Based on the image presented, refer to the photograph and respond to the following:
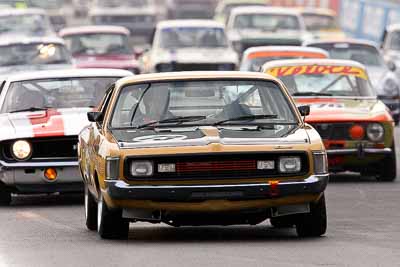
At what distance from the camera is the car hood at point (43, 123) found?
14883mm

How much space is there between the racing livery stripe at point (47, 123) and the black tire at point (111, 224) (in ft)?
11.2

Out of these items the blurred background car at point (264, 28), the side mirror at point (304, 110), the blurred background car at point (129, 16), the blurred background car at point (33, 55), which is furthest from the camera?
the blurred background car at point (129, 16)

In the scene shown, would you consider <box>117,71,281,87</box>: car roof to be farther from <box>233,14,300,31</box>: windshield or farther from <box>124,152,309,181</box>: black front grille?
<box>233,14,300,31</box>: windshield

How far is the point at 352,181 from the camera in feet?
57.3

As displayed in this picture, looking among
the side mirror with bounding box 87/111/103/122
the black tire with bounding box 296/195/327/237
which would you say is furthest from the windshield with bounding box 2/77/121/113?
the black tire with bounding box 296/195/327/237

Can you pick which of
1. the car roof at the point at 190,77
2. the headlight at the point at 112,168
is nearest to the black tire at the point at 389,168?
the car roof at the point at 190,77

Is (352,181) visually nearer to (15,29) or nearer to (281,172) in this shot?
(281,172)

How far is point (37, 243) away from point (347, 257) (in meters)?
2.40

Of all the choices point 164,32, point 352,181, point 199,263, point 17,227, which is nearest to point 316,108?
point 352,181

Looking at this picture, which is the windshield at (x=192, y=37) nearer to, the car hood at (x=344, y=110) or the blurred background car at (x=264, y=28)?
the blurred background car at (x=264, y=28)

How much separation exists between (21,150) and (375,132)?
4096 mm

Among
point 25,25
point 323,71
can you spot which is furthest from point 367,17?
point 323,71

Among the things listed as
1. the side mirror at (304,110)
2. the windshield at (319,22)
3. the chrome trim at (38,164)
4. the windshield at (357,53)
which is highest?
the side mirror at (304,110)

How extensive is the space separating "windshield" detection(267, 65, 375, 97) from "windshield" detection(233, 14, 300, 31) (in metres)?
15.8
